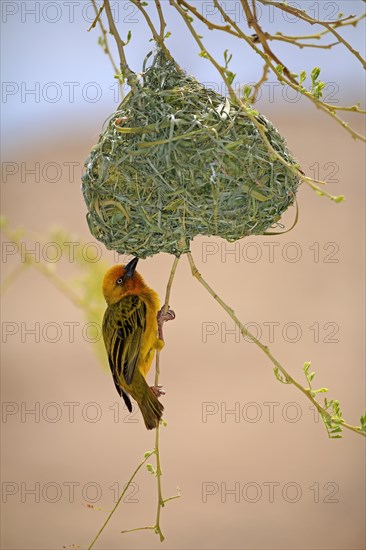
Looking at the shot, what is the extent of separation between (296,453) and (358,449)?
21.2 inches

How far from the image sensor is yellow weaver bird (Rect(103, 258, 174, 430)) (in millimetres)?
1637

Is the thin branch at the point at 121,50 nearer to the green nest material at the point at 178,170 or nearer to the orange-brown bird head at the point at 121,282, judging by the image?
the green nest material at the point at 178,170

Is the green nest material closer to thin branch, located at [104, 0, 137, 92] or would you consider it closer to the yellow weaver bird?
thin branch, located at [104, 0, 137, 92]

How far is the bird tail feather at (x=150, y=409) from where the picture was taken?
5.16 feet

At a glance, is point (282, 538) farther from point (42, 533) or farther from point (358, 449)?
point (42, 533)

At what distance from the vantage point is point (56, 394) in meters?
6.57

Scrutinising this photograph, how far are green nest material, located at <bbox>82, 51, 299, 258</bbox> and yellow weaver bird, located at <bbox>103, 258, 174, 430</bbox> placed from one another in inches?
6.5

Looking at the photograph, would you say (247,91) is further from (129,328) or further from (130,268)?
(129,328)

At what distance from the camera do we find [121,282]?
5.48 ft

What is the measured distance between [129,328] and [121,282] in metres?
0.10

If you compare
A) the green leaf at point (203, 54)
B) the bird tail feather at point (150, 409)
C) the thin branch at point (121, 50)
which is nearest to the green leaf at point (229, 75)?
the green leaf at point (203, 54)

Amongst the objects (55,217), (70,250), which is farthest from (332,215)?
(70,250)

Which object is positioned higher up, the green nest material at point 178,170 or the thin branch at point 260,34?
the thin branch at point 260,34

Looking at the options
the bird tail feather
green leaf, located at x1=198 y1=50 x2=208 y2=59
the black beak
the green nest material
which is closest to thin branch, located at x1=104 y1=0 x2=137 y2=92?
the green nest material
